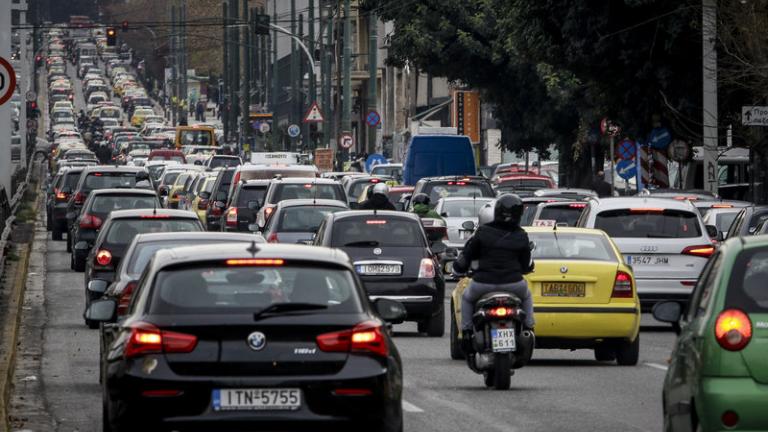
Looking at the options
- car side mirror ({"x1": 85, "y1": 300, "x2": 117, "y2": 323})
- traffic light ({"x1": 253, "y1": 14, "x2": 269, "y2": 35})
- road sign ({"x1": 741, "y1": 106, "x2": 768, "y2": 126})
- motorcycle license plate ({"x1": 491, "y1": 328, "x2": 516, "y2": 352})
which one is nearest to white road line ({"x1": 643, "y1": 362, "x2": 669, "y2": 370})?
motorcycle license plate ({"x1": 491, "y1": 328, "x2": 516, "y2": 352})

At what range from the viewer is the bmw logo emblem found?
10.9 m

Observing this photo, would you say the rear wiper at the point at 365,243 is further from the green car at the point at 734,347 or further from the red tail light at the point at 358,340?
the green car at the point at 734,347

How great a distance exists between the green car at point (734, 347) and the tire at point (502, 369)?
6.38m

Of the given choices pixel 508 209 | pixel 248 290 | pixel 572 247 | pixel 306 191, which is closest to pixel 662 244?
pixel 572 247

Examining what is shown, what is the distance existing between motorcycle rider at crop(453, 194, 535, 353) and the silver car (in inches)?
310

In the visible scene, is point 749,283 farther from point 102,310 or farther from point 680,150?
point 680,150

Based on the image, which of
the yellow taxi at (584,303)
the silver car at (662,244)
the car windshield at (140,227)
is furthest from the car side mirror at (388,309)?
the silver car at (662,244)

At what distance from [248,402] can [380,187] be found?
16489mm

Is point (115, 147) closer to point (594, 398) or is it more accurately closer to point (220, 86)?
point (220, 86)

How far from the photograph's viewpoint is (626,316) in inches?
762

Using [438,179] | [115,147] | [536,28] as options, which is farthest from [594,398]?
[115,147]

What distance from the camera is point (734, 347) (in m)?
10.2

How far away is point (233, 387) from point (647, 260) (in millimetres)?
14594

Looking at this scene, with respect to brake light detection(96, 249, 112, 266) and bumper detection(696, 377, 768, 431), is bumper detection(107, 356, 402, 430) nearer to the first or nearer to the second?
bumper detection(696, 377, 768, 431)
